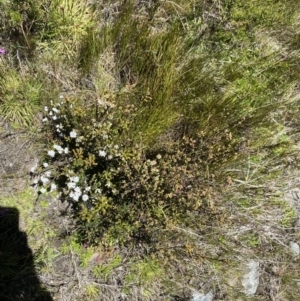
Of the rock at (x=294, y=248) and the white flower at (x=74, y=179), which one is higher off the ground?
the white flower at (x=74, y=179)

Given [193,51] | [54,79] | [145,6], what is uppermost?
[145,6]

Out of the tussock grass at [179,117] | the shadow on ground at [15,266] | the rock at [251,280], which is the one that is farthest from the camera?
the rock at [251,280]

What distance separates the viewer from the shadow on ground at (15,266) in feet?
8.78

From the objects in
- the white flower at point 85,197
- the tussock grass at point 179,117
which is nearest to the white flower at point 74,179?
the white flower at point 85,197

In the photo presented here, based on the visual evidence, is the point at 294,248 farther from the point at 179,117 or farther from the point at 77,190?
the point at 77,190

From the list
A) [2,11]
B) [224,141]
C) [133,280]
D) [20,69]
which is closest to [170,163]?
[224,141]

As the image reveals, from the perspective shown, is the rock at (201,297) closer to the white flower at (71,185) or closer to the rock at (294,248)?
the rock at (294,248)

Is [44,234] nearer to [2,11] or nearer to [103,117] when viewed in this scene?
[103,117]

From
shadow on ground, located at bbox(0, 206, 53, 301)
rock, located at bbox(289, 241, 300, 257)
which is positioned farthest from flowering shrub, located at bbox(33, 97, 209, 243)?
rock, located at bbox(289, 241, 300, 257)

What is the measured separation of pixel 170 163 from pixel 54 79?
3.61ft

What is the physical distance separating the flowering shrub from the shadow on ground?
0.31 m

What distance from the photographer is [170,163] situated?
2801mm

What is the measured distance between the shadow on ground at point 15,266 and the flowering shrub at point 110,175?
1.03 feet

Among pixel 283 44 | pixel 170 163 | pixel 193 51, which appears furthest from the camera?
pixel 283 44
